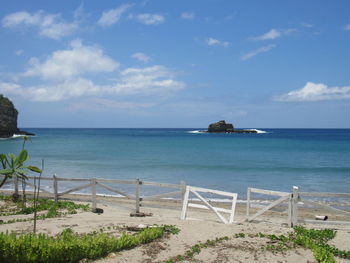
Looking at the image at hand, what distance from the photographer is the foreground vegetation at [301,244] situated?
26.5 ft

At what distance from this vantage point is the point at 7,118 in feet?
347

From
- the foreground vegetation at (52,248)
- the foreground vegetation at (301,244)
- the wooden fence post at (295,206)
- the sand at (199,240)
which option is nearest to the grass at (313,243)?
the foreground vegetation at (301,244)

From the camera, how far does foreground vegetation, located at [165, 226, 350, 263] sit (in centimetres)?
807

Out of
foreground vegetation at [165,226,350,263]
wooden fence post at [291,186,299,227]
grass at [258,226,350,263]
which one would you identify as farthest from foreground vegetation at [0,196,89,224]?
wooden fence post at [291,186,299,227]

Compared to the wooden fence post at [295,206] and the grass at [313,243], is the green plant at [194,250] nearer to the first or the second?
the grass at [313,243]

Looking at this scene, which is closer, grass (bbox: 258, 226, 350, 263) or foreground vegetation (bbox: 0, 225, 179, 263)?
foreground vegetation (bbox: 0, 225, 179, 263)

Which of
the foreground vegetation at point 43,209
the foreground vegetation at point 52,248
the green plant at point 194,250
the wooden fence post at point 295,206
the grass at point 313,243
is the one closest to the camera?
the foreground vegetation at point 52,248

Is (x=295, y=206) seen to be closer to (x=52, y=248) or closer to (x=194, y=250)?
(x=194, y=250)

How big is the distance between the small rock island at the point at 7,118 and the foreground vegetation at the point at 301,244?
110 meters

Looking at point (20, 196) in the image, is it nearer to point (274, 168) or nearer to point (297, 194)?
point (297, 194)

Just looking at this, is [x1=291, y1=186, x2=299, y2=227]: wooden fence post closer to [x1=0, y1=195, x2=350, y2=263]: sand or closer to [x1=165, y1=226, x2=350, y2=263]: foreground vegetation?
[x1=0, y1=195, x2=350, y2=263]: sand

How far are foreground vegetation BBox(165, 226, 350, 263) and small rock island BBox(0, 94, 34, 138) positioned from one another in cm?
10957

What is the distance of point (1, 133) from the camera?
10312 cm

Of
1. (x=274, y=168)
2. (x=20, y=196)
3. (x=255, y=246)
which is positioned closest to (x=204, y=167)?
(x=274, y=168)
